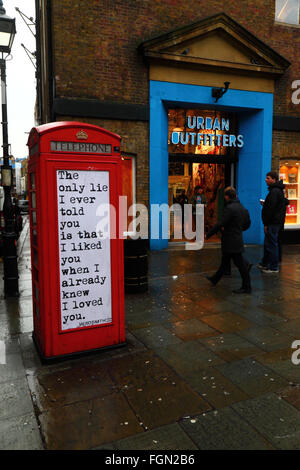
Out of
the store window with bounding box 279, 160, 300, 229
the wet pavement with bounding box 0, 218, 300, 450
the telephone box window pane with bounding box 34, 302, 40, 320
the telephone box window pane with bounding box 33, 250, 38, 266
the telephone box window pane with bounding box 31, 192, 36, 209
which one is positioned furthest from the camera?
the store window with bounding box 279, 160, 300, 229

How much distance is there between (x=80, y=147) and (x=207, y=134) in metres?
8.79

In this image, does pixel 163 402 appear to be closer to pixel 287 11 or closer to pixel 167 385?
pixel 167 385

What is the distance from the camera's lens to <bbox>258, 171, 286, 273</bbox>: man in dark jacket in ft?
25.2

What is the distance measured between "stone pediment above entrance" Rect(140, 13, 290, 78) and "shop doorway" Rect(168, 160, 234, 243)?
304 centimetres

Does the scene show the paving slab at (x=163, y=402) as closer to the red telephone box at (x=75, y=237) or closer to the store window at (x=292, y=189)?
the red telephone box at (x=75, y=237)

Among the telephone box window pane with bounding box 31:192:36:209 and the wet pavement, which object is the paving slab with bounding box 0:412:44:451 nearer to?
the wet pavement

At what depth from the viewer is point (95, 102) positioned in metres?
9.89

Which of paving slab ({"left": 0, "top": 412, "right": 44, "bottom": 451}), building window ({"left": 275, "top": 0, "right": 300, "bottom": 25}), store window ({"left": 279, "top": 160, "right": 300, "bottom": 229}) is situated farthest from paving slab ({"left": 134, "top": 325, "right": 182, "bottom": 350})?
building window ({"left": 275, "top": 0, "right": 300, "bottom": 25})

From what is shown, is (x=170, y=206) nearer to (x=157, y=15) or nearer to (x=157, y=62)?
(x=157, y=62)

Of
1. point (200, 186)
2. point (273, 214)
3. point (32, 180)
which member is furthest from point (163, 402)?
point (200, 186)

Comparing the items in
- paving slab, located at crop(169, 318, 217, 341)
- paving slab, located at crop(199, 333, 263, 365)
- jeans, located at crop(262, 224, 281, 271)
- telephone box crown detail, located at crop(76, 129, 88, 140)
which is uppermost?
telephone box crown detail, located at crop(76, 129, 88, 140)

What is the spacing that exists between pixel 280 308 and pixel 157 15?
9.21 m

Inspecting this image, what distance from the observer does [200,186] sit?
13.0m

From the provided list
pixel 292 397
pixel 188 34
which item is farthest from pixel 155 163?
pixel 292 397
